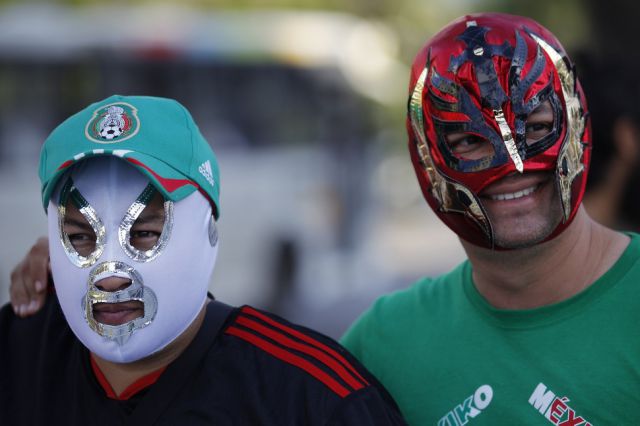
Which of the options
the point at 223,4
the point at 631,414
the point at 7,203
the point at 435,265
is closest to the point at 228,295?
the point at 7,203

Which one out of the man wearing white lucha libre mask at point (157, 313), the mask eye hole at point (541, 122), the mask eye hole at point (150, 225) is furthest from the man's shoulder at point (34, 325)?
the mask eye hole at point (541, 122)

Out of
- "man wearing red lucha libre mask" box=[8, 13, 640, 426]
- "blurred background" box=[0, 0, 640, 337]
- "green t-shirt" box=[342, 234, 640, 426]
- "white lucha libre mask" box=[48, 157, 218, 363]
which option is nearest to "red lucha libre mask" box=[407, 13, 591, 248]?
"man wearing red lucha libre mask" box=[8, 13, 640, 426]

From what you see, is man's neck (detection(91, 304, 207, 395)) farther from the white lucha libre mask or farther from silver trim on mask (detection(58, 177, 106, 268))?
silver trim on mask (detection(58, 177, 106, 268))

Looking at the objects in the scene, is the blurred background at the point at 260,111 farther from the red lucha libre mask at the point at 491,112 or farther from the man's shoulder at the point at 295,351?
the man's shoulder at the point at 295,351

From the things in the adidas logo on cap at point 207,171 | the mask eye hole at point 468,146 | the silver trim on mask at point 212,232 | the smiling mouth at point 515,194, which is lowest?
the silver trim on mask at point 212,232

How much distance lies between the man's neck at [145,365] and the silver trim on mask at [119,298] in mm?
150

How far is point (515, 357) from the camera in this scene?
2738 millimetres

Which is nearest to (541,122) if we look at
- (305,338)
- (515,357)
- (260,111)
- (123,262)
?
(515,357)

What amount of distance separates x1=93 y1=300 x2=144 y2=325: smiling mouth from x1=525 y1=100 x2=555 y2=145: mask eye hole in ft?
4.10

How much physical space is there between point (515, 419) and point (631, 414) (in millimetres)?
324

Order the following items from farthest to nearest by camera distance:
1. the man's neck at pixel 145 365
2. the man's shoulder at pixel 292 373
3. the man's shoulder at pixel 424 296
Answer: the man's shoulder at pixel 424 296, the man's neck at pixel 145 365, the man's shoulder at pixel 292 373

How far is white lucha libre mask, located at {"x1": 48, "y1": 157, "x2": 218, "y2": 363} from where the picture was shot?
8.61ft

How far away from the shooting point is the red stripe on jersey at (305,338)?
267 cm

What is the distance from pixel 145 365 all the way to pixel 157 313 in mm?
203
